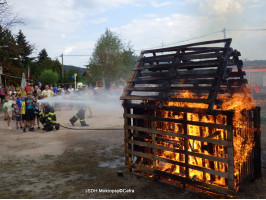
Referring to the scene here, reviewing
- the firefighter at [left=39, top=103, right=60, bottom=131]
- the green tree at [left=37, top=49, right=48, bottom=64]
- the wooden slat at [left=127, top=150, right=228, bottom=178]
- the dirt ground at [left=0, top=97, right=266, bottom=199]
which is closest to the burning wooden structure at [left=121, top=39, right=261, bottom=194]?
the wooden slat at [left=127, top=150, right=228, bottom=178]

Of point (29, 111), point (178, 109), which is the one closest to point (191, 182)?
point (178, 109)

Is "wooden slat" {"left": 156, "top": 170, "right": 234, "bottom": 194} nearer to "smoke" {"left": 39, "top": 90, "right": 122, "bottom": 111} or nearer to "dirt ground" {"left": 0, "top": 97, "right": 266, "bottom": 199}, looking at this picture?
"dirt ground" {"left": 0, "top": 97, "right": 266, "bottom": 199}

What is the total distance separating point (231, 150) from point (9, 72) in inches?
1479

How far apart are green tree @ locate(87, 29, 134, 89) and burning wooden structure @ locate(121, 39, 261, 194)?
122ft

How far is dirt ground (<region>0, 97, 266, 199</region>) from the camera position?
468 centimetres

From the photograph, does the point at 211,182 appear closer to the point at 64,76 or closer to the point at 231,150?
the point at 231,150

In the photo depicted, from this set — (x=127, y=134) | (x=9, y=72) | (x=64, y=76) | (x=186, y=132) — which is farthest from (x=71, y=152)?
(x=64, y=76)

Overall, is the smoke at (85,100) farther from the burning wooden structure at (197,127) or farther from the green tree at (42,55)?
the green tree at (42,55)

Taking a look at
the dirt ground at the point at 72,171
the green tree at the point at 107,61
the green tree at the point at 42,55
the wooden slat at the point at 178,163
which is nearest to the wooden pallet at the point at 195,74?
the wooden slat at the point at 178,163

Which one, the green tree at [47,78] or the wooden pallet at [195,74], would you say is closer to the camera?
the wooden pallet at [195,74]

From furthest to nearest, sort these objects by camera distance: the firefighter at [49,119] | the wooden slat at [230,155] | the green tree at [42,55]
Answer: the green tree at [42,55], the firefighter at [49,119], the wooden slat at [230,155]

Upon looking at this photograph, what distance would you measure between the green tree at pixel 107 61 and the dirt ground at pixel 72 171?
33508 mm

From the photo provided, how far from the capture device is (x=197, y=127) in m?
4.83

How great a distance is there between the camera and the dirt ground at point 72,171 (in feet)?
15.4
